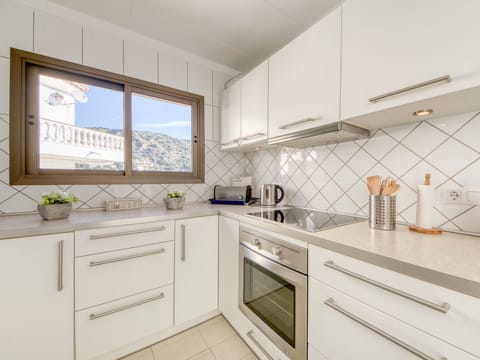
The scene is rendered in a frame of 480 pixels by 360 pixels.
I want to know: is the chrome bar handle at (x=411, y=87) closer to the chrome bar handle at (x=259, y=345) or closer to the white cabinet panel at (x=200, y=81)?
the chrome bar handle at (x=259, y=345)

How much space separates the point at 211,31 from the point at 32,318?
2.12 m

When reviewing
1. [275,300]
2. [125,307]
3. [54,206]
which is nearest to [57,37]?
[54,206]

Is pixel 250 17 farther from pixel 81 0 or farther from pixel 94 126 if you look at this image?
pixel 94 126

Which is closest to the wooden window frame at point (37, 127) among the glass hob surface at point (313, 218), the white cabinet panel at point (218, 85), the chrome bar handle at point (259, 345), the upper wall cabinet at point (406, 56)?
the white cabinet panel at point (218, 85)

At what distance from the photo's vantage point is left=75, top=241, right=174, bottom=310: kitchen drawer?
1104mm

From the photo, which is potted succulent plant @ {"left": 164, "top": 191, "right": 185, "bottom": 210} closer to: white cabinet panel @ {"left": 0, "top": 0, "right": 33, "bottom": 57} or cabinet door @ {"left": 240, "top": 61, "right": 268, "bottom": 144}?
cabinet door @ {"left": 240, "top": 61, "right": 268, "bottom": 144}

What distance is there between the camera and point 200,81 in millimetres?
2027

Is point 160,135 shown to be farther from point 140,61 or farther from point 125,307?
point 125,307

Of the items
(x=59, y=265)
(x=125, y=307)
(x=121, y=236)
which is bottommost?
(x=125, y=307)

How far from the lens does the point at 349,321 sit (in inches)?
29.8

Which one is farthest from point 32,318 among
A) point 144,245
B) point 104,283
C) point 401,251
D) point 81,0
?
point 81,0

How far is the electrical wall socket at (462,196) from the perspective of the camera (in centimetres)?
89

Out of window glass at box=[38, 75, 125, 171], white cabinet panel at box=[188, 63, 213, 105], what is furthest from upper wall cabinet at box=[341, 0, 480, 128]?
window glass at box=[38, 75, 125, 171]

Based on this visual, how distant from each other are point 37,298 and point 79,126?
117cm
